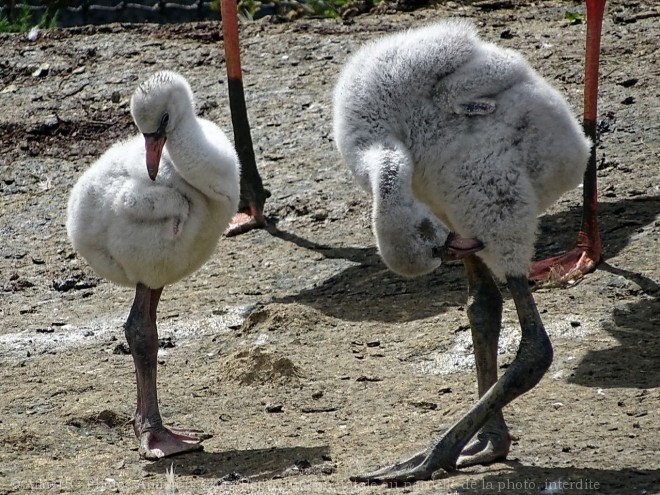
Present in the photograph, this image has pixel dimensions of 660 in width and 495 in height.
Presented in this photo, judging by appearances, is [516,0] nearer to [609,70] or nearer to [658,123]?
[609,70]

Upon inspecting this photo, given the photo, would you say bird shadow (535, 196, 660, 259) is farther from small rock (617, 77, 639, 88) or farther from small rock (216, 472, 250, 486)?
small rock (216, 472, 250, 486)

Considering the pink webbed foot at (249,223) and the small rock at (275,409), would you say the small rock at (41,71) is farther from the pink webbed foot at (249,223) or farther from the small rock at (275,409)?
the small rock at (275,409)

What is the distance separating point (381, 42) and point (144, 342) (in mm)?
→ 1653

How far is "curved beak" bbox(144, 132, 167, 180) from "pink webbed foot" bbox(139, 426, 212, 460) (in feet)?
3.42

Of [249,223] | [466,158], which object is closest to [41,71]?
[249,223]

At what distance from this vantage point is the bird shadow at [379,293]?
21.0ft

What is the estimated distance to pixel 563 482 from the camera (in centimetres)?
401

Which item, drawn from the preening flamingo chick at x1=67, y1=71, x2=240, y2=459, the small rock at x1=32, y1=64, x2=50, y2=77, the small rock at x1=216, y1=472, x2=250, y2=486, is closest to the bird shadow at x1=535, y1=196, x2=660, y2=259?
the preening flamingo chick at x1=67, y1=71, x2=240, y2=459

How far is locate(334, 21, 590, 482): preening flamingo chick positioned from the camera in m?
4.21

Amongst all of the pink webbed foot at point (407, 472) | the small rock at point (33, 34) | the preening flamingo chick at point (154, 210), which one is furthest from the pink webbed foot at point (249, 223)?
the small rock at point (33, 34)

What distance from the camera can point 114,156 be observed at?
5508 millimetres

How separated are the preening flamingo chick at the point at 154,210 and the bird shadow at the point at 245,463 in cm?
9

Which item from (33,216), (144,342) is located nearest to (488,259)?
(144,342)

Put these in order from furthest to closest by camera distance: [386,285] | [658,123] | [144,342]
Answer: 1. [658,123]
2. [386,285]
3. [144,342]
